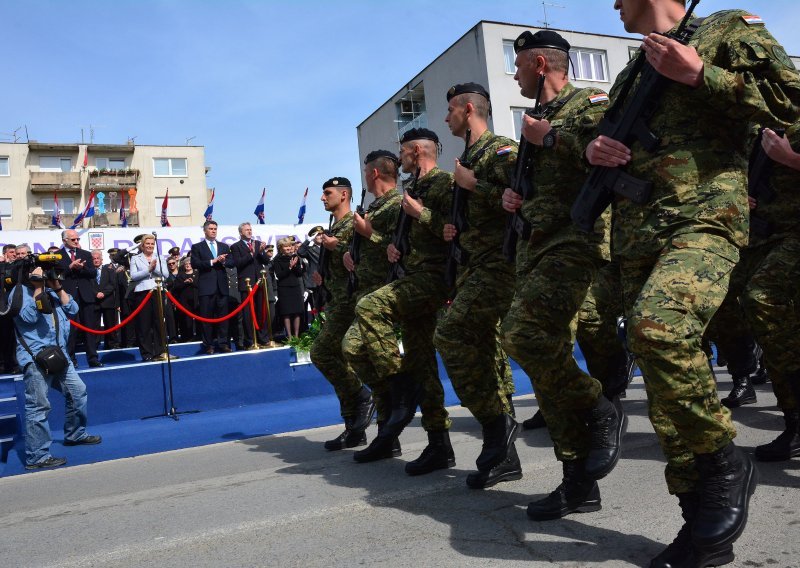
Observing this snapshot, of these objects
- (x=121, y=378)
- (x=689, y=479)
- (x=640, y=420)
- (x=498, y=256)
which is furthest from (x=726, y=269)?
(x=121, y=378)

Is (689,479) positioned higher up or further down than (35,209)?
further down

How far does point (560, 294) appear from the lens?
315 cm

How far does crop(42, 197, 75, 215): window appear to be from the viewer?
6378cm

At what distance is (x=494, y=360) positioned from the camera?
4.11 m

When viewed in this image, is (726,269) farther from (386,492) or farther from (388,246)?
(388,246)

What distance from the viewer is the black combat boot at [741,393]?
19.3 ft

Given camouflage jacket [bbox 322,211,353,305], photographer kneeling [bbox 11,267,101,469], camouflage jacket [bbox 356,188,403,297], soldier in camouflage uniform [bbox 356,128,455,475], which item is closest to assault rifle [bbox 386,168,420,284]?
soldier in camouflage uniform [bbox 356,128,455,475]

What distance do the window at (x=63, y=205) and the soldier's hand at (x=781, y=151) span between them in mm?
68908

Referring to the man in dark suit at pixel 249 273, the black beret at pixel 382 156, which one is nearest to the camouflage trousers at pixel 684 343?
the black beret at pixel 382 156

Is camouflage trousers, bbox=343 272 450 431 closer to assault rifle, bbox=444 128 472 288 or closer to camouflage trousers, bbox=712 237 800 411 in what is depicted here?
assault rifle, bbox=444 128 472 288

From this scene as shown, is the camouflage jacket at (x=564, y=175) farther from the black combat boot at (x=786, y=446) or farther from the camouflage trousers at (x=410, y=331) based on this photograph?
the black combat boot at (x=786, y=446)

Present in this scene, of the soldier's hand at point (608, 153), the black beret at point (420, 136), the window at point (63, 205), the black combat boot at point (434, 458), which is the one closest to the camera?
the soldier's hand at point (608, 153)

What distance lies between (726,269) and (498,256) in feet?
5.87

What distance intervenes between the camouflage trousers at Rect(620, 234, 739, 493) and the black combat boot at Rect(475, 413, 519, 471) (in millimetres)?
1550
